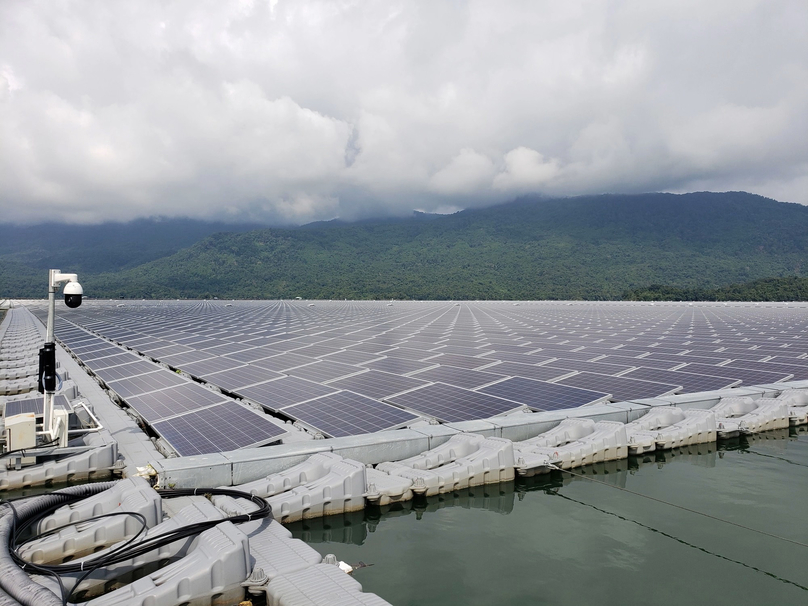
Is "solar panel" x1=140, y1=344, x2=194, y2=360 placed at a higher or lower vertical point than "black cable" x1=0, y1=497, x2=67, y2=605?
lower

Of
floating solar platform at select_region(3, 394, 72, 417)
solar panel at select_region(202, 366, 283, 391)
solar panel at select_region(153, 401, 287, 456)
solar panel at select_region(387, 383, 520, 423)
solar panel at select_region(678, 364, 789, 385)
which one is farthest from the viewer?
solar panel at select_region(678, 364, 789, 385)

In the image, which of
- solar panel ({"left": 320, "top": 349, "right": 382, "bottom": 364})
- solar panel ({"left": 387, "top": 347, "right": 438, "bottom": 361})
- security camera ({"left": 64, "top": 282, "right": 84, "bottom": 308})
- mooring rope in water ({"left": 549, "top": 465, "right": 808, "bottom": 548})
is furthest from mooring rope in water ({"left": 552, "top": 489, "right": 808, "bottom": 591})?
solar panel ({"left": 387, "top": 347, "right": 438, "bottom": 361})

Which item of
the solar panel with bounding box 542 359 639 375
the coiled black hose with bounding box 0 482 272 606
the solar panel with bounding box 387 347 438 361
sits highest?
the coiled black hose with bounding box 0 482 272 606

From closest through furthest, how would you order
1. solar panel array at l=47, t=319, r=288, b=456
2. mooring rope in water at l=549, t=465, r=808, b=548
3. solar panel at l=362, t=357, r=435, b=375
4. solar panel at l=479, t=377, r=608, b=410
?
mooring rope in water at l=549, t=465, r=808, b=548 < solar panel array at l=47, t=319, r=288, b=456 < solar panel at l=479, t=377, r=608, b=410 < solar panel at l=362, t=357, r=435, b=375

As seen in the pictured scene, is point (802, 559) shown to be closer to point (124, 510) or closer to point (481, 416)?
point (481, 416)

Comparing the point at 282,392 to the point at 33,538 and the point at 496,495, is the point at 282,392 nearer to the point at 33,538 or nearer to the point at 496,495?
the point at 496,495

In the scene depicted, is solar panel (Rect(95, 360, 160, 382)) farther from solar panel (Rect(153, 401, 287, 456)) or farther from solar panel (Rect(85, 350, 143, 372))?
→ solar panel (Rect(153, 401, 287, 456))

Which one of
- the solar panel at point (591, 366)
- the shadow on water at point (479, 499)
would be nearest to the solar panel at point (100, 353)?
the shadow on water at point (479, 499)
